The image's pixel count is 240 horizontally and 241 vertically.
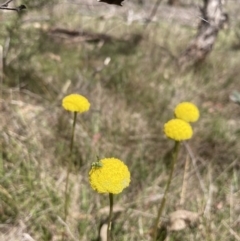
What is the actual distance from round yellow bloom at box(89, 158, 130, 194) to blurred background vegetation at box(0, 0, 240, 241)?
15.2 inches

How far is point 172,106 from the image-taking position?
2.08 metres

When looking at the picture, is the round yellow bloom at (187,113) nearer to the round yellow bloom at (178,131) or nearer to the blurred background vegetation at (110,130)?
the round yellow bloom at (178,131)

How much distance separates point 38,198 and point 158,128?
747mm

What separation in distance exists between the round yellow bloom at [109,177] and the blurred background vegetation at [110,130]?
1.27 ft

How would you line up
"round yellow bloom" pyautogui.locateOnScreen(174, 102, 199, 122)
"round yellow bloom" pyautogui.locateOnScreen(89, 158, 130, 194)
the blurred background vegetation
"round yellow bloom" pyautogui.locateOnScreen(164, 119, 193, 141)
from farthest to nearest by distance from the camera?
the blurred background vegetation → "round yellow bloom" pyautogui.locateOnScreen(174, 102, 199, 122) → "round yellow bloom" pyautogui.locateOnScreen(164, 119, 193, 141) → "round yellow bloom" pyautogui.locateOnScreen(89, 158, 130, 194)

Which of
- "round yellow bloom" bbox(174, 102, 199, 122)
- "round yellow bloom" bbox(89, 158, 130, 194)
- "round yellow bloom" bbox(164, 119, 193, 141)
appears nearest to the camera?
"round yellow bloom" bbox(89, 158, 130, 194)

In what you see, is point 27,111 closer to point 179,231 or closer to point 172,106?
point 172,106

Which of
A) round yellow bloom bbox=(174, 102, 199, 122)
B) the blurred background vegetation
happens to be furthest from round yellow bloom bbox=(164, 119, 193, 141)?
the blurred background vegetation

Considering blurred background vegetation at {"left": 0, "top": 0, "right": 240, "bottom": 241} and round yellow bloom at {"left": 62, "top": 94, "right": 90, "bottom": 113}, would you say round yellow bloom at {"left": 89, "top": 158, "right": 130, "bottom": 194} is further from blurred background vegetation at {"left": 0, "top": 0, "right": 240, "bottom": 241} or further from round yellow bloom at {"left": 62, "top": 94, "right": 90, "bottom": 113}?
blurred background vegetation at {"left": 0, "top": 0, "right": 240, "bottom": 241}

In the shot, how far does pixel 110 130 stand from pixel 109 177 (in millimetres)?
1024

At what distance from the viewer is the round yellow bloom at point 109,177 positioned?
79 cm

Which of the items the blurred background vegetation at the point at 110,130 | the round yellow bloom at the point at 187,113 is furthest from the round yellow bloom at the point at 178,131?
the blurred background vegetation at the point at 110,130

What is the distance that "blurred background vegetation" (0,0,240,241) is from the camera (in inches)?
52.7

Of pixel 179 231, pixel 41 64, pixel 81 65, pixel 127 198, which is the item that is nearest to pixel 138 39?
pixel 81 65
